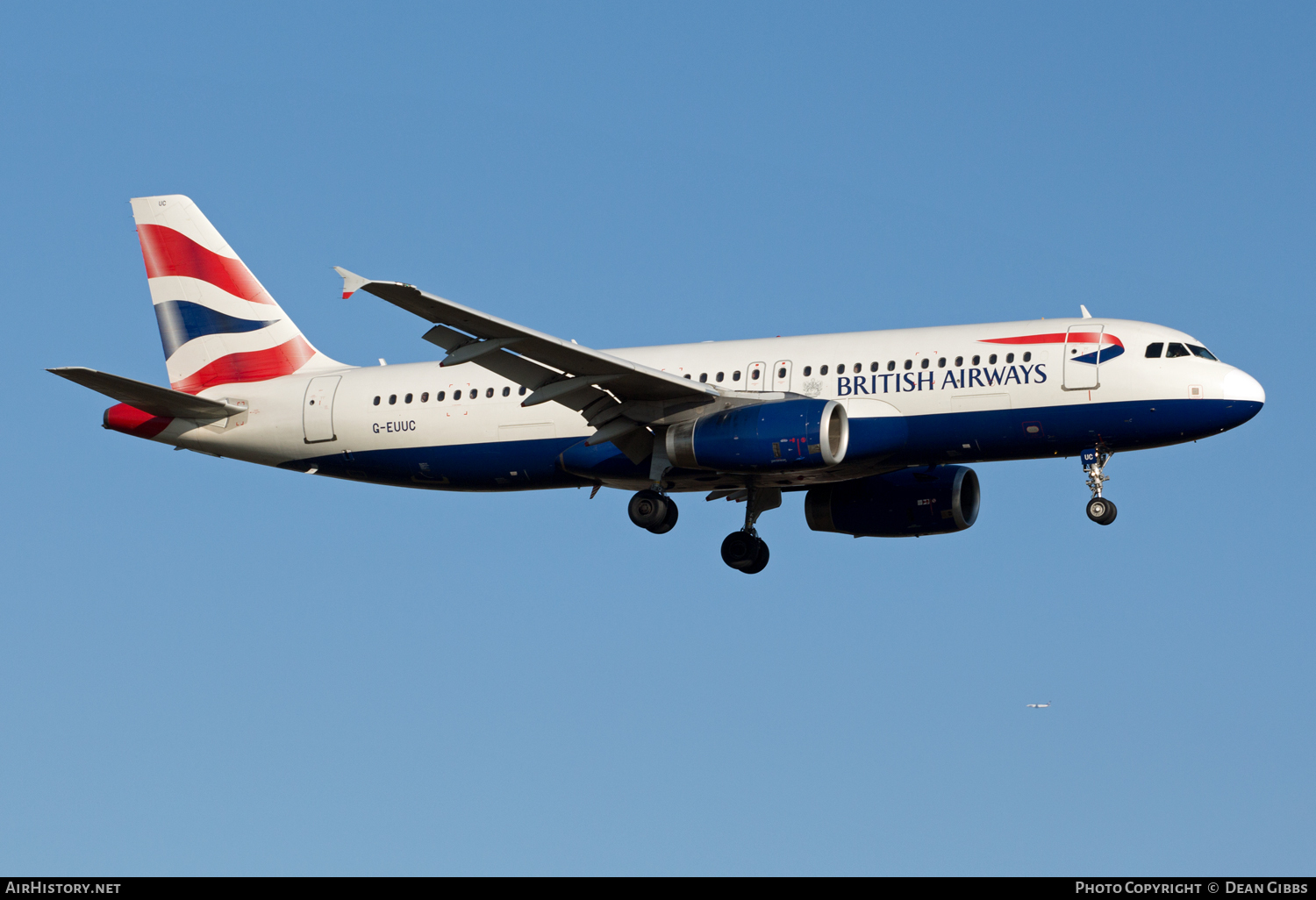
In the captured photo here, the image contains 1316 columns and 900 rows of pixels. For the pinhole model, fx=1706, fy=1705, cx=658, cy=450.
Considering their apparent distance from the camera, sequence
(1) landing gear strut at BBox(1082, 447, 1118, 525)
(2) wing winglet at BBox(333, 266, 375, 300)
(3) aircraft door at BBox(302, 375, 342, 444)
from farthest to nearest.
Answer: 1. (3) aircraft door at BBox(302, 375, 342, 444)
2. (1) landing gear strut at BBox(1082, 447, 1118, 525)
3. (2) wing winglet at BBox(333, 266, 375, 300)

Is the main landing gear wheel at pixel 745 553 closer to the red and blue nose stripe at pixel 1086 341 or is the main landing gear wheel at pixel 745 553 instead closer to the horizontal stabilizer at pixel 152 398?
the red and blue nose stripe at pixel 1086 341

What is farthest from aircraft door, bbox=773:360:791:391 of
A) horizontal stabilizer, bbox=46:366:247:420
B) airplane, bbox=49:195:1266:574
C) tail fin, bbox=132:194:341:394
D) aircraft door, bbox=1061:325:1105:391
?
horizontal stabilizer, bbox=46:366:247:420

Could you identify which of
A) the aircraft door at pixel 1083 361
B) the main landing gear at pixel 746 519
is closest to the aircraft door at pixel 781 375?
the main landing gear at pixel 746 519

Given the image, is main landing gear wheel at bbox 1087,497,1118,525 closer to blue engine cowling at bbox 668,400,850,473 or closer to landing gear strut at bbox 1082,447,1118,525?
landing gear strut at bbox 1082,447,1118,525

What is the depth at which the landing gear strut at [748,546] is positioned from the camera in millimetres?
40281

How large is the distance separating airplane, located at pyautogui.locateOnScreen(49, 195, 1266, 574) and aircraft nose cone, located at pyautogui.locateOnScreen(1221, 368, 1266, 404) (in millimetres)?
56

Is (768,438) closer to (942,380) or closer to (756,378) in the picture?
(756,378)

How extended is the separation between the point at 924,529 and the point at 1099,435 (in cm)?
643

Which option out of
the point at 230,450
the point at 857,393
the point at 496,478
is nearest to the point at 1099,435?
the point at 857,393

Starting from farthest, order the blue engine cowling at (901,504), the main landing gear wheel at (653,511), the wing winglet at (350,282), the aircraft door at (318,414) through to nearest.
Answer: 1. the aircraft door at (318,414)
2. the blue engine cowling at (901,504)
3. the main landing gear wheel at (653,511)
4. the wing winglet at (350,282)

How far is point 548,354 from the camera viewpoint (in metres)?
34.4

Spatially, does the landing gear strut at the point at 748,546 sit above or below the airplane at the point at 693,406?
below

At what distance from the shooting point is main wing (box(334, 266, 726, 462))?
104ft

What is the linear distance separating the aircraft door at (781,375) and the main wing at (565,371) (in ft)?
2.89
